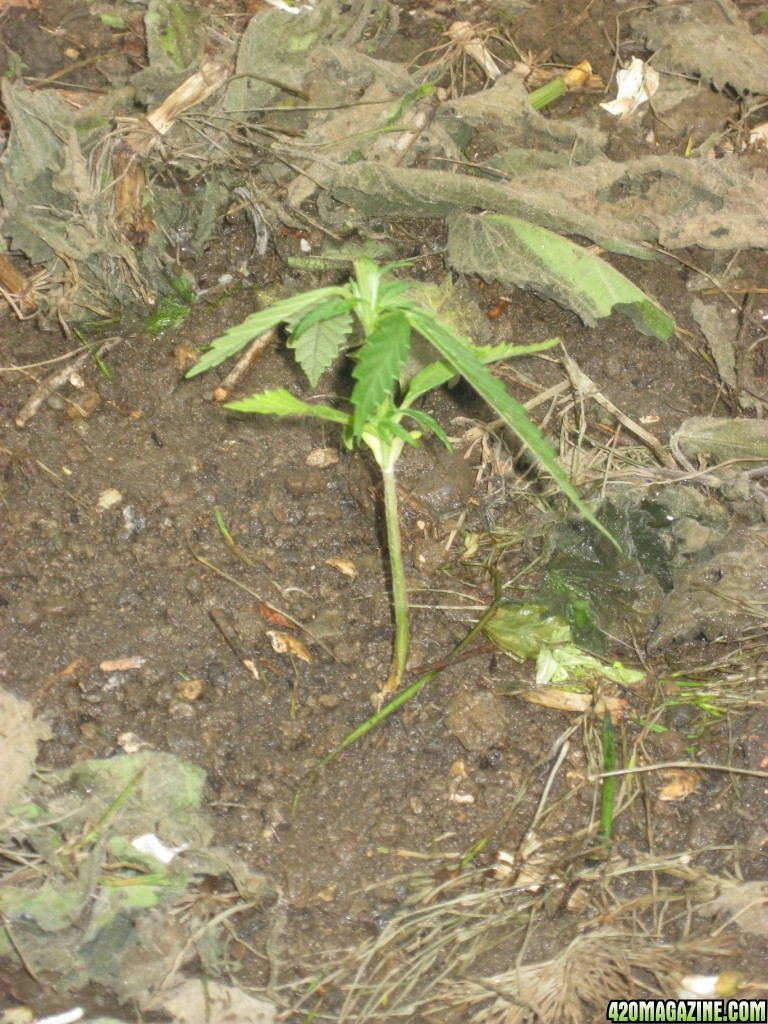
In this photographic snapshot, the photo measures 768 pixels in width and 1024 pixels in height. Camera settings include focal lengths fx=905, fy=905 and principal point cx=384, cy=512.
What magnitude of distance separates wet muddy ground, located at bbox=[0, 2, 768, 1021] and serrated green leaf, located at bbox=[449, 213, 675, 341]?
72 mm

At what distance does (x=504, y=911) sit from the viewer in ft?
5.67

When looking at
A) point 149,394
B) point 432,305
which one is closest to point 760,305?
point 432,305

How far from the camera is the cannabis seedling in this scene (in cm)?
128

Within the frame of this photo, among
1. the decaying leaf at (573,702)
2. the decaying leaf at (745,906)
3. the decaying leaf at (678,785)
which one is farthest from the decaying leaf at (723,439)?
the decaying leaf at (745,906)

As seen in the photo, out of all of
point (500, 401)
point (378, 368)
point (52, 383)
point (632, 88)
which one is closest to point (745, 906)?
point (500, 401)

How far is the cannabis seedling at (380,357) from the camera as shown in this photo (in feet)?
4.21

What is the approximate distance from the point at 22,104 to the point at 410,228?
1.02 metres

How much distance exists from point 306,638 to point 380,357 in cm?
83

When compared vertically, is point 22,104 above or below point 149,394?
above

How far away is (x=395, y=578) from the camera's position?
1.75 meters

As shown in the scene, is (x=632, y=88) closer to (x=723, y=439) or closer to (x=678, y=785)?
(x=723, y=439)

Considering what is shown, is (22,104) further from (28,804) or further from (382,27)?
(28,804)

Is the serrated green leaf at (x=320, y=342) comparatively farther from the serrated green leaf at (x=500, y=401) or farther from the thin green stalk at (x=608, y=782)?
the thin green stalk at (x=608, y=782)

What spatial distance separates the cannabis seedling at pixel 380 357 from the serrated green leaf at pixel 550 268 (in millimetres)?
826
